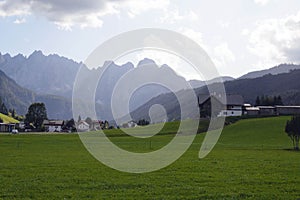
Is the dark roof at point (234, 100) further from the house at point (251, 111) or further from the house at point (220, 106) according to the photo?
the house at point (251, 111)

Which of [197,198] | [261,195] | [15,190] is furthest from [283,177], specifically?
[15,190]

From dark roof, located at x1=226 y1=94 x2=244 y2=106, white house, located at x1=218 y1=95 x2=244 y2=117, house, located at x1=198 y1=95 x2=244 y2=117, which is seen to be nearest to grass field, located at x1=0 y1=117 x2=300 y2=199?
house, located at x1=198 y1=95 x2=244 y2=117

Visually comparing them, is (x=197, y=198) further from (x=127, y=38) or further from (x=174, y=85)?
(x=174, y=85)

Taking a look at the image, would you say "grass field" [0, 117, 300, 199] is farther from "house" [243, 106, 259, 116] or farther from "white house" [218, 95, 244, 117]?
"white house" [218, 95, 244, 117]

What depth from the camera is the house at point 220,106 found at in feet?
515

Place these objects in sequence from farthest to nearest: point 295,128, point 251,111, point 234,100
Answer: point 234,100 → point 251,111 → point 295,128

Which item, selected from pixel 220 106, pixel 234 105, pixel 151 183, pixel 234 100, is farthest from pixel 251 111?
pixel 151 183

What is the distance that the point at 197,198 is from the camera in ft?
69.5

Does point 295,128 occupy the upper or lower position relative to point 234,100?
lower

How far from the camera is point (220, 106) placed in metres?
163

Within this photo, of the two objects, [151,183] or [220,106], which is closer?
[151,183]

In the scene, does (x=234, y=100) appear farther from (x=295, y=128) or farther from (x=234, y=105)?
(x=295, y=128)

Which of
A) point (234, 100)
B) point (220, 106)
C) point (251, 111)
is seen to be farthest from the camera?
point (234, 100)

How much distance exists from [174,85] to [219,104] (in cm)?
12112
